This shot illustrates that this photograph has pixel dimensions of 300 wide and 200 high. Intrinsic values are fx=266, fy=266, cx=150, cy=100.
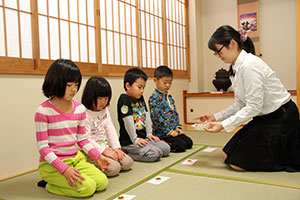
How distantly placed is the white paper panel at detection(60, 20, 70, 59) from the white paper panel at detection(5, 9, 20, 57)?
0.49 metres

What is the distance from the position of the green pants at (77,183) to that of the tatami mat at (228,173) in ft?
2.03

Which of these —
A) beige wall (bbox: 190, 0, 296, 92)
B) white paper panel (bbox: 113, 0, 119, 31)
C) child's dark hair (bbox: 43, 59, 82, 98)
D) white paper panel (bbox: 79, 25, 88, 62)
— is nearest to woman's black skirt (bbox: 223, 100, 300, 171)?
child's dark hair (bbox: 43, 59, 82, 98)

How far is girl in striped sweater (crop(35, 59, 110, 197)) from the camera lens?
4.85 feet

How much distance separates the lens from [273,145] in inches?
74.1

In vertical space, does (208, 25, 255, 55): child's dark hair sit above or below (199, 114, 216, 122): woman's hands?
above

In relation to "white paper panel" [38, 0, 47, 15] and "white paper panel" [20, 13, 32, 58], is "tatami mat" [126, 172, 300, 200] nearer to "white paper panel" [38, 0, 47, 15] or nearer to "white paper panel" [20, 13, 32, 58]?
"white paper panel" [20, 13, 32, 58]

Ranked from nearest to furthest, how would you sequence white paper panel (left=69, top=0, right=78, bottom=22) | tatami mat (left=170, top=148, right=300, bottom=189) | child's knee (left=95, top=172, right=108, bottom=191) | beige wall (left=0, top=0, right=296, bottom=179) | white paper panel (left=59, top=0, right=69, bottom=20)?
child's knee (left=95, top=172, right=108, bottom=191) < tatami mat (left=170, top=148, right=300, bottom=189) < white paper panel (left=59, top=0, right=69, bottom=20) < white paper panel (left=69, top=0, right=78, bottom=22) < beige wall (left=0, top=0, right=296, bottom=179)

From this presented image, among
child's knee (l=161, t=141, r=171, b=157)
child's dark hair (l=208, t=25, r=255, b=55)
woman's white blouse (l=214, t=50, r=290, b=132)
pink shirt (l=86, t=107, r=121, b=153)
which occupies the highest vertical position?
child's dark hair (l=208, t=25, r=255, b=55)

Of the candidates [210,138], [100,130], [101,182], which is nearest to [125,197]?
[101,182]

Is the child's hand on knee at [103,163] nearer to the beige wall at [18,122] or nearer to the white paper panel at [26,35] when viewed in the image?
the beige wall at [18,122]

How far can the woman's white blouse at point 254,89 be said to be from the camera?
5.98 feet

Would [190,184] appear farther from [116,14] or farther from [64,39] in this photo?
[116,14]

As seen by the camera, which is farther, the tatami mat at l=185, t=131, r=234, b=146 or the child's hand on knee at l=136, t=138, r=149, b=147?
the tatami mat at l=185, t=131, r=234, b=146

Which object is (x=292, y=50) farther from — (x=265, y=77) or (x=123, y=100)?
(x=123, y=100)
